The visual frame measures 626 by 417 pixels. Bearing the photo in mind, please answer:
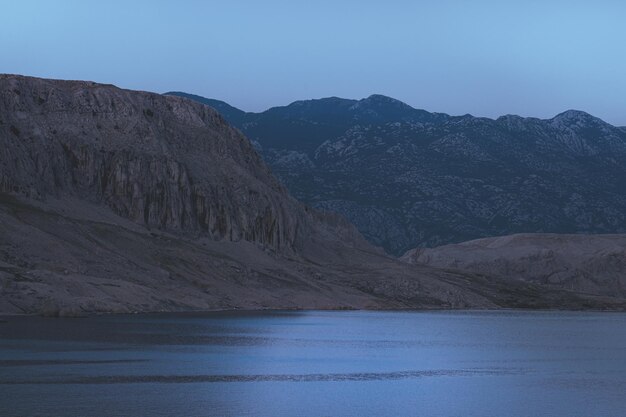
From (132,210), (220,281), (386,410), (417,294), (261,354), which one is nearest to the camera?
(386,410)

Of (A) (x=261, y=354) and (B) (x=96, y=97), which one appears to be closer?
(A) (x=261, y=354)

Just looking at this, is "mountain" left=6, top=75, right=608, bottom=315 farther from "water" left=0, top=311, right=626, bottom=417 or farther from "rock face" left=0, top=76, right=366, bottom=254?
"water" left=0, top=311, right=626, bottom=417

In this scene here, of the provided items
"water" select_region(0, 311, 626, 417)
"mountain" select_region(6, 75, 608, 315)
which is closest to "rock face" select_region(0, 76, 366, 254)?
"mountain" select_region(6, 75, 608, 315)

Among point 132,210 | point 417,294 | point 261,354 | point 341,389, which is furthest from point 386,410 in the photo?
point 417,294

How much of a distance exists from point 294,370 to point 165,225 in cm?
9885

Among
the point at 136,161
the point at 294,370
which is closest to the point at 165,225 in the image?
the point at 136,161

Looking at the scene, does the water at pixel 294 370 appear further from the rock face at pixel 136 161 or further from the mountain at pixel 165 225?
the rock face at pixel 136 161

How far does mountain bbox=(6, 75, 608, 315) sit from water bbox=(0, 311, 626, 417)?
2121 centimetres

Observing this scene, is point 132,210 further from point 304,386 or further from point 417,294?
point 304,386

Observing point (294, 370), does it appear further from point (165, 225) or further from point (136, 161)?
point (136, 161)

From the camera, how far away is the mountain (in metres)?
121

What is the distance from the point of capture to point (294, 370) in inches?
2366

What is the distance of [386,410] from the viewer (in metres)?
45.1

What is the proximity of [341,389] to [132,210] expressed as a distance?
10632 cm
